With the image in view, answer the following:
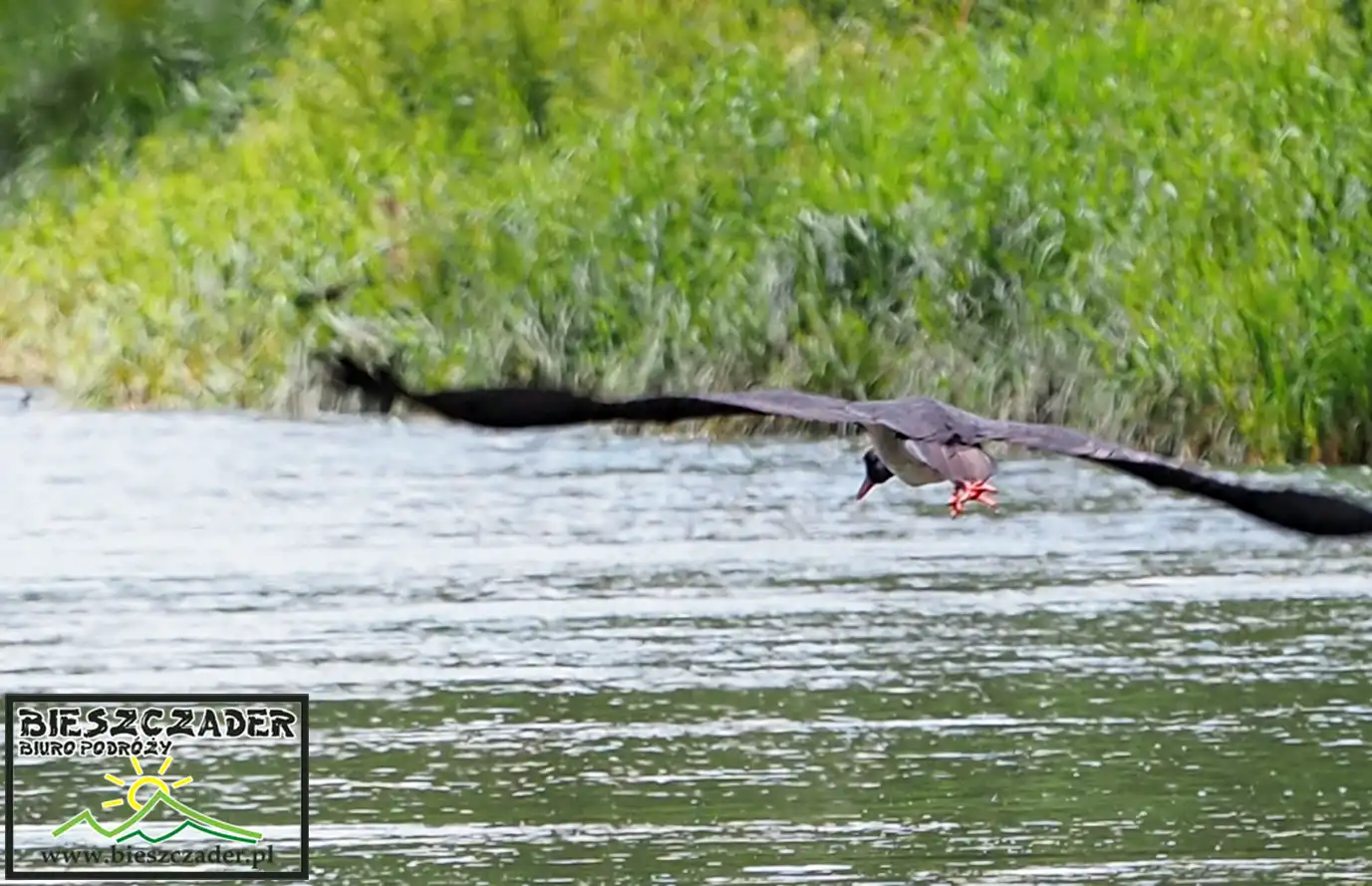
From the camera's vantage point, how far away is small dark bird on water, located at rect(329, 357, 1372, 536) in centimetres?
560

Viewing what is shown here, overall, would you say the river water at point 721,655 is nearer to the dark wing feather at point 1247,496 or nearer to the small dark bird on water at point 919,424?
the small dark bird on water at point 919,424

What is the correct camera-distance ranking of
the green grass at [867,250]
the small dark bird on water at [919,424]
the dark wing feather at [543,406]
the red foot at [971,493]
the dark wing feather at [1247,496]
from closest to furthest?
1. the dark wing feather at [1247,496]
2. the small dark bird on water at [919,424]
3. the dark wing feather at [543,406]
4. the red foot at [971,493]
5. the green grass at [867,250]

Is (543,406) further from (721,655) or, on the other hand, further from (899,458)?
(721,655)

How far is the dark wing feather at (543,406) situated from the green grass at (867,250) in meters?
6.77

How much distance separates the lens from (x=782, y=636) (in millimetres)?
9641

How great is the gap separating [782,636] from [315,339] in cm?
603

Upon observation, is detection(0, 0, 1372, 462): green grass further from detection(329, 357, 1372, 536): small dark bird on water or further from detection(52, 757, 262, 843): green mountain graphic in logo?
detection(329, 357, 1372, 536): small dark bird on water

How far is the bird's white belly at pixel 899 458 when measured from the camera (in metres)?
7.10

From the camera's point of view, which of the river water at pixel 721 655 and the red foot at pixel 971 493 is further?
the river water at pixel 721 655

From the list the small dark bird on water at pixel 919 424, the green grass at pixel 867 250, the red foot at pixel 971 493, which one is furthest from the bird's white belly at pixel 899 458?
the green grass at pixel 867 250

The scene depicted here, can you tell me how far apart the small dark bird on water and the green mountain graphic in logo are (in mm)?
1607

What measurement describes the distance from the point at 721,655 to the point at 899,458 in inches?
84.8

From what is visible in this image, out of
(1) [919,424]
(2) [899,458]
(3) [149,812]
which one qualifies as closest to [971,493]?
(1) [919,424]

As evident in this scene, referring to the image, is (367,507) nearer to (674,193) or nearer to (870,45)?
(674,193)
